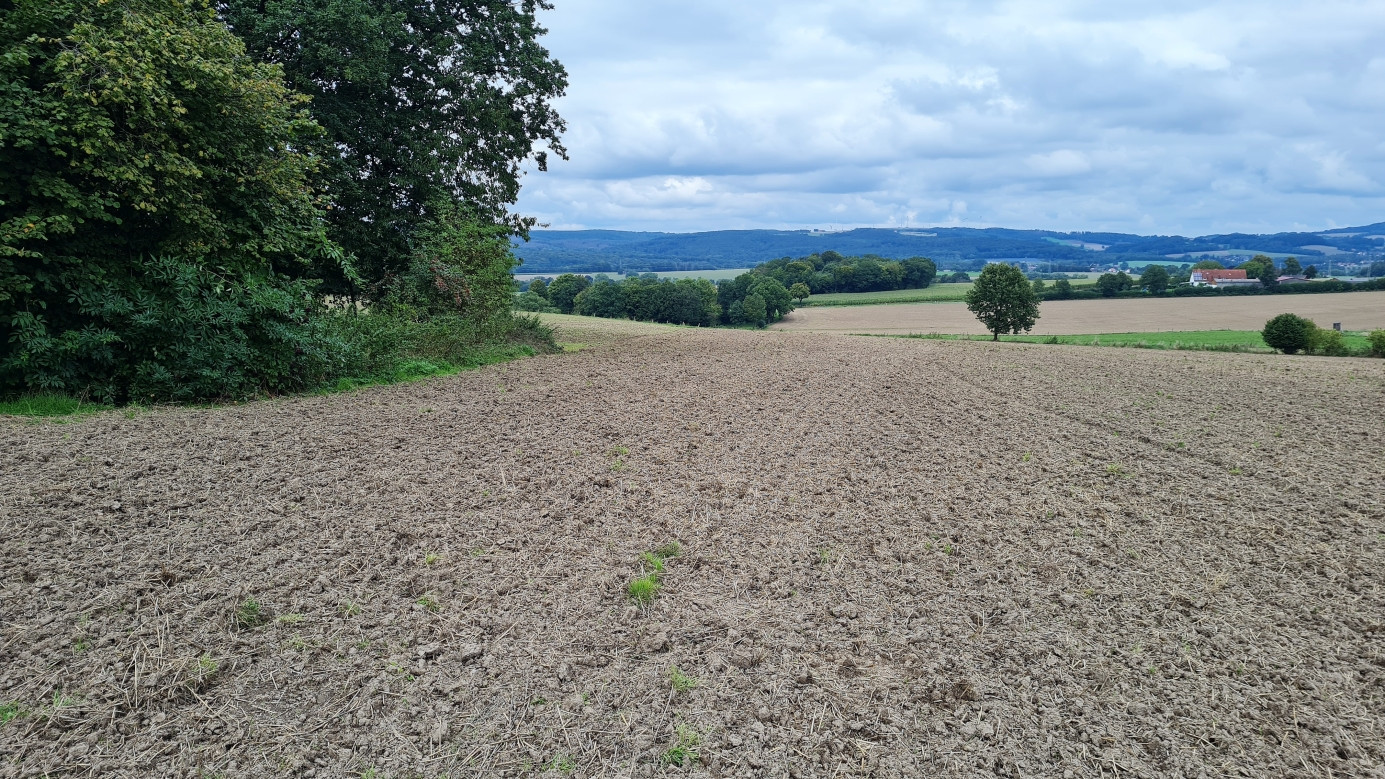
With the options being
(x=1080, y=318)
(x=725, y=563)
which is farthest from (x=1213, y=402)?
(x=1080, y=318)

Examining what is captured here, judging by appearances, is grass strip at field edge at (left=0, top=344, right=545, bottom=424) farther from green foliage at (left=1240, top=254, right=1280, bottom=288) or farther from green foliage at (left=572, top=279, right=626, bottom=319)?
green foliage at (left=1240, top=254, right=1280, bottom=288)

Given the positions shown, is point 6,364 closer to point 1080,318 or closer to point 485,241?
point 485,241

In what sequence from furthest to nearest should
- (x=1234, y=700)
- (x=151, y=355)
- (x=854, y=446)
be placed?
1. (x=151, y=355)
2. (x=854, y=446)
3. (x=1234, y=700)

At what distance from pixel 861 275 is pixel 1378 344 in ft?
204

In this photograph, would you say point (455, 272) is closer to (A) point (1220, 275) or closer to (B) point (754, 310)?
(B) point (754, 310)

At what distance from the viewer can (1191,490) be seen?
873 cm

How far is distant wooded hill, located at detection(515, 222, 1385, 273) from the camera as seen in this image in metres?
124

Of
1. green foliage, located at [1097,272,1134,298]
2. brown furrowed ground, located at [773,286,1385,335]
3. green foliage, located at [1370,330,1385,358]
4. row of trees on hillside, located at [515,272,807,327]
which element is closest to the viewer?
green foliage, located at [1370,330,1385,358]

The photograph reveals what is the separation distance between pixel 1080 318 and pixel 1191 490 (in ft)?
183

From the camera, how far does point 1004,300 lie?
47219 millimetres

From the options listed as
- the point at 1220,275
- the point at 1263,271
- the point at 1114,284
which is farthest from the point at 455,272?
the point at 1263,271

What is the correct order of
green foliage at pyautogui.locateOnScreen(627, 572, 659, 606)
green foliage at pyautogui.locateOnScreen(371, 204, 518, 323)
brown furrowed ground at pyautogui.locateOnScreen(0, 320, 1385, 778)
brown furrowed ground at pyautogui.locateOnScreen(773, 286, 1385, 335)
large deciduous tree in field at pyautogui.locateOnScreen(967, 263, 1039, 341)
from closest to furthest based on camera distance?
1. brown furrowed ground at pyautogui.locateOnScreen(0, 320, 1385, 778)
2. green foliage at pyautogui.locateOnScreen(627, 572, 659, 606)
3. green foliage at pyautogui.locateOnScreen(371, 204, 518, 323)
4. large deciduous tree in field at pyautogui.locateOnScreen(967, 263, 1039, 341)
5. brown furrowed ground at pyautogui.locateOnScreen(773, 286, 1385, 335)

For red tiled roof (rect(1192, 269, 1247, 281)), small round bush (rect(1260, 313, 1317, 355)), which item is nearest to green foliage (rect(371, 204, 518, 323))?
small round bush (rect(1260, 313, 1317, 355))

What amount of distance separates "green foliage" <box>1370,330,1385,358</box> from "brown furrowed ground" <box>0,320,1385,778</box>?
22.4 meters
